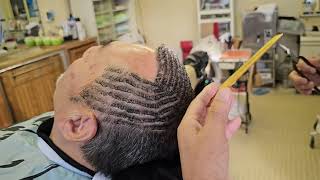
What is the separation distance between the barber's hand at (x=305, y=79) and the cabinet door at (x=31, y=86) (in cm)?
214

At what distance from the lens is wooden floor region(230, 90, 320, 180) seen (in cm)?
224

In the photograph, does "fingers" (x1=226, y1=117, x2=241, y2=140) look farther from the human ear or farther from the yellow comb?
the human ear

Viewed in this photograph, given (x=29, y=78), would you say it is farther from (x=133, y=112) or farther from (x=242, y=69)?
(x=242, y=69)

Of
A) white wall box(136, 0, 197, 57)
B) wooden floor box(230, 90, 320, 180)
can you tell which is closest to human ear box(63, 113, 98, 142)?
wooden floor box(230, 90, 320, 180)

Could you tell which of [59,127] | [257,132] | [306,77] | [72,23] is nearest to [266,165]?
[257,132]

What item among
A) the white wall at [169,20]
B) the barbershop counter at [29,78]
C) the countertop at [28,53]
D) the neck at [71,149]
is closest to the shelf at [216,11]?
the white wall at [169,20]

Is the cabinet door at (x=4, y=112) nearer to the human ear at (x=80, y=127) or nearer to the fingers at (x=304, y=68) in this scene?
the human ear at (x=80, y=127)

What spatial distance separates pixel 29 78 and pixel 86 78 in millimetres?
2071

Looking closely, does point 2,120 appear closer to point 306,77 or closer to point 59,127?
point 59,127

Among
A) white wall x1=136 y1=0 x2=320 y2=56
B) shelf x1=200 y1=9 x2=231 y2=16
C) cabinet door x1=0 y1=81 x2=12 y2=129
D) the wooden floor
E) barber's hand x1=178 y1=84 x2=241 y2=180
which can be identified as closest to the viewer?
barber's hand x1=178 y1=84 x2=241 y2=180

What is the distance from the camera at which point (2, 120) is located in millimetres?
2436

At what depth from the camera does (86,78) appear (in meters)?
0.80

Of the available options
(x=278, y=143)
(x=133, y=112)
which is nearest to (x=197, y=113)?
(x=133, y=112)

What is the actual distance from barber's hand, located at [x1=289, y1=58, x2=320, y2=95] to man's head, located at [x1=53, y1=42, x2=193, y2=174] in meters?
0.74
